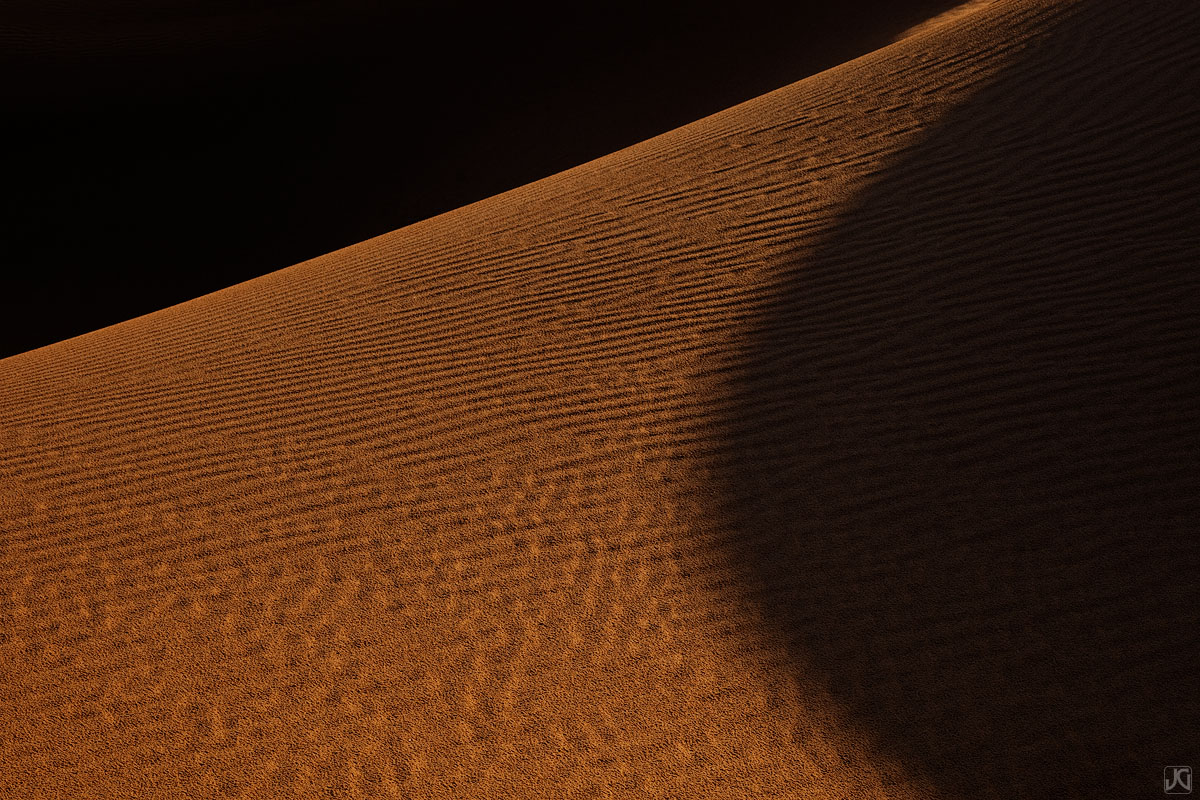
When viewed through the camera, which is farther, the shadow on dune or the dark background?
the dark background

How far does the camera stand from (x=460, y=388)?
4.23 meters

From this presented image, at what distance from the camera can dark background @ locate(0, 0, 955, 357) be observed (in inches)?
406

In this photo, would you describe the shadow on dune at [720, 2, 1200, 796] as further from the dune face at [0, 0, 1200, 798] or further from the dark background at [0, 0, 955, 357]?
the dark background at [0, 0, 955, 357]

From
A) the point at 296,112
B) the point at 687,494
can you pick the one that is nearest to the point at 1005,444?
the point at 687,494

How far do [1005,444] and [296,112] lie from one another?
447 inches

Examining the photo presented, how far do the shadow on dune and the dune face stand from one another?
15 mm

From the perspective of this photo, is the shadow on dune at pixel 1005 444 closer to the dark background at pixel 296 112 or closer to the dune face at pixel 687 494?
the dune face at pixel 687 494

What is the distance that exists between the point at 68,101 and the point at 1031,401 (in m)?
12.7

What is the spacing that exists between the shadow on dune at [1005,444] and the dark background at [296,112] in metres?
6.97

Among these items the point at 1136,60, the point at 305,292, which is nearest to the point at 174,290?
the point at 305,292

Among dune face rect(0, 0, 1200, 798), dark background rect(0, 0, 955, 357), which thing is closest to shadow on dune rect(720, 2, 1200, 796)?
dune face rect(0, 0, 1200, 798)

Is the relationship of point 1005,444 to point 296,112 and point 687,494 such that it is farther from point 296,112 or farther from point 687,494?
point 296,112

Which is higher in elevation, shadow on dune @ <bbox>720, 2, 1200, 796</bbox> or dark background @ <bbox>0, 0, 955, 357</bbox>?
dark background @ <bbox>0, 0, 955, 357</bbox>

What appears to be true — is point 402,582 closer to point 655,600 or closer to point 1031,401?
point 655,600
